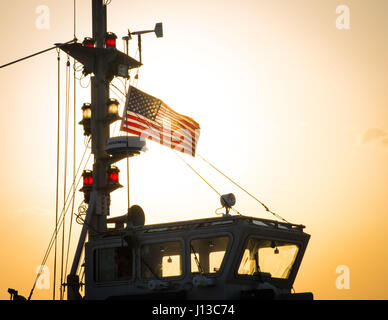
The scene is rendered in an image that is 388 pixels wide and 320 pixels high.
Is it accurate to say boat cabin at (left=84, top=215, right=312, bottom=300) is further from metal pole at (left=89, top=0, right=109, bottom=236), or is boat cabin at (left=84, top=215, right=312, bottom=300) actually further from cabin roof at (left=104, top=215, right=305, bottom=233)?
metal pole at (left=89, top=0, right=109, bottom=236)

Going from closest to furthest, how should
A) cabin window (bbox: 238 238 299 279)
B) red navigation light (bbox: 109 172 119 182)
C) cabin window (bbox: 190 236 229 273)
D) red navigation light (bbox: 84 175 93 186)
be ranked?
cabin window (bbox: 190 236 229 273) → cabin window (bbox: 238 238 299 279) → red navigation light (bbox: 109 172 119 182) → red navigation light (bbox: 84 175 93 186)

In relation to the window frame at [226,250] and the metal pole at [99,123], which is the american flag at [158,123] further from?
the window frame at [226,250]

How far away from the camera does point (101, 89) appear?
75.8ft

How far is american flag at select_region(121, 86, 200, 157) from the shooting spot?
76.6 feet

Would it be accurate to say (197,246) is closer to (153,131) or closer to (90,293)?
(90,293)

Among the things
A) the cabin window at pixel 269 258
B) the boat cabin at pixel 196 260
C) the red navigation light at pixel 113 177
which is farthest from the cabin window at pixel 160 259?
the red navigation light at pixel 113 177

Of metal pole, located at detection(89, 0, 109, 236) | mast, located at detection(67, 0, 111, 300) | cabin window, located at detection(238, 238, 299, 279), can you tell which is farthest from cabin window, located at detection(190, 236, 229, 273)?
metal pole, located at detection(89, 0, 109, 236)

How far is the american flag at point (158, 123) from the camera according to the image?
919 inches

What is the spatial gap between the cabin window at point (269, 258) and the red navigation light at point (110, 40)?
31.2ft

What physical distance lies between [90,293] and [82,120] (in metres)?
6.57

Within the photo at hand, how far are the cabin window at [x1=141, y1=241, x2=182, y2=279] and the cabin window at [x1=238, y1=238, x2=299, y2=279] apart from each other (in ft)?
6.03

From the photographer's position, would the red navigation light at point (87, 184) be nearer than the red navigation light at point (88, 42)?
Yes

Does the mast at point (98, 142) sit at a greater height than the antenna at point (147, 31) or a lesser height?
lesser
